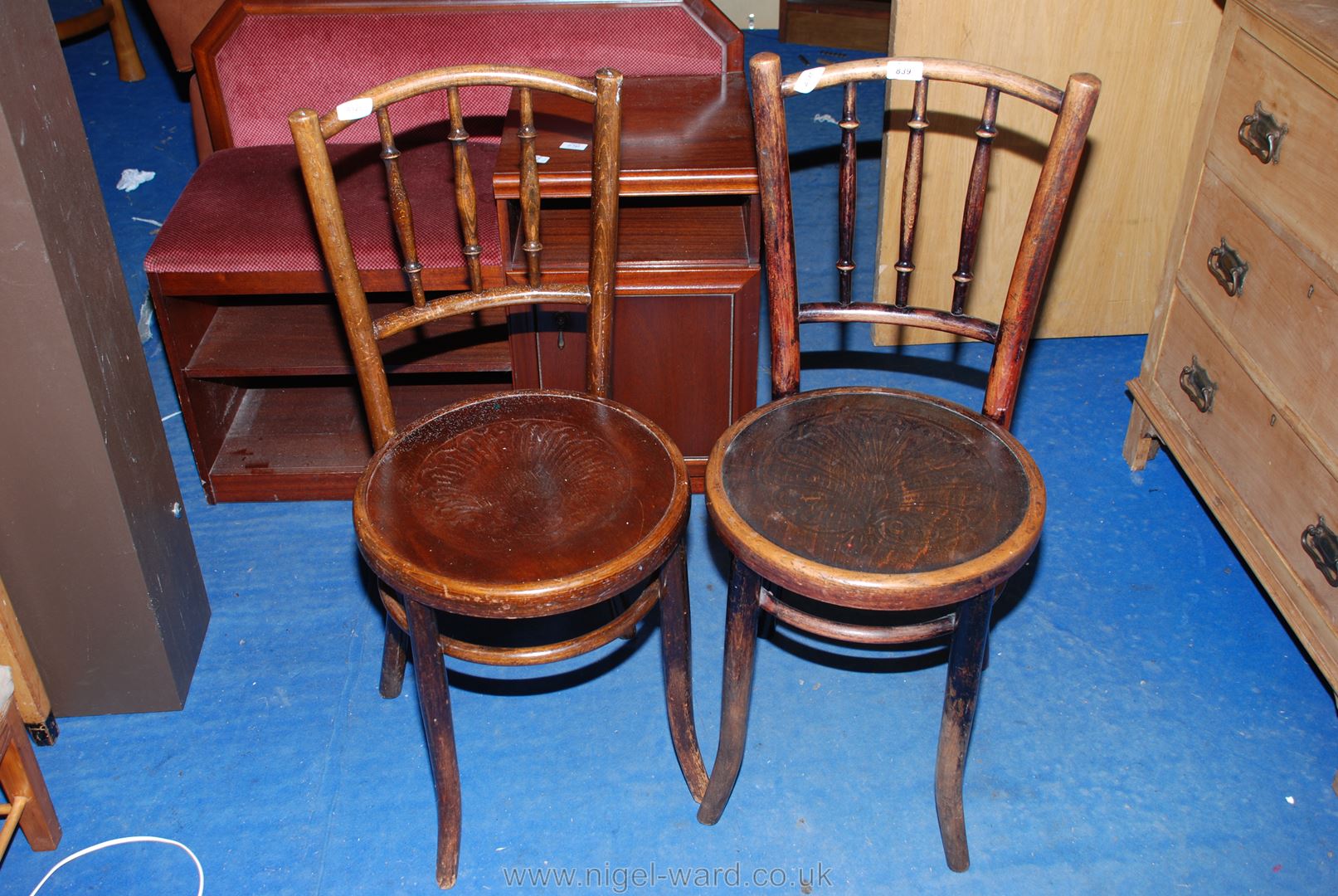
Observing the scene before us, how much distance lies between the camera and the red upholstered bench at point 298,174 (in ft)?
7.95

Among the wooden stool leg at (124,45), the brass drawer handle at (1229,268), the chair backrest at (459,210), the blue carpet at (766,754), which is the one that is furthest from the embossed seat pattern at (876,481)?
the wooden stool leg at (124,45)

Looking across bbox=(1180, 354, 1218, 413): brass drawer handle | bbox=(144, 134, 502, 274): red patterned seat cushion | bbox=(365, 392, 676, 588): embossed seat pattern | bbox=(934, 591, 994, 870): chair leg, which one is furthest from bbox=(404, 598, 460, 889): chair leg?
bbox=(1180, 354, 1218, 413): brass drawer handle

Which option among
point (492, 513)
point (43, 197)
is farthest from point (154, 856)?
point (43, 197)

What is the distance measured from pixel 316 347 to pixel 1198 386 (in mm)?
1769

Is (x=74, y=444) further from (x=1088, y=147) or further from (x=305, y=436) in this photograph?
(x=1088, y=147)

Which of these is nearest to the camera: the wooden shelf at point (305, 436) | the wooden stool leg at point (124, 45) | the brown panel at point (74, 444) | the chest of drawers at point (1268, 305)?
the brown panel at point (74, 444)

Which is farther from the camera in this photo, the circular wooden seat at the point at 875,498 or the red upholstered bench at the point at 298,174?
the red upholstered bench at the point at 298,174

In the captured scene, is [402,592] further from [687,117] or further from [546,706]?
[687,117]

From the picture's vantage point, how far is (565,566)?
1.58m

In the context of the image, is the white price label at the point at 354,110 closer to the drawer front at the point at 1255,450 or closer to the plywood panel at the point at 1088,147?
the plywood panel at the point at 1088,147

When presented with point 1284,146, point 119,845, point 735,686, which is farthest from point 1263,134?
point 119,845

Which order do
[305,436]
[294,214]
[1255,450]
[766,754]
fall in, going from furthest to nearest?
1. [305,436]
2. [294,214]
3. [1255,450]
4. [766,754]

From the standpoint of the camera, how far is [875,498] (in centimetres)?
166

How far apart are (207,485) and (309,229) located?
615 mm
